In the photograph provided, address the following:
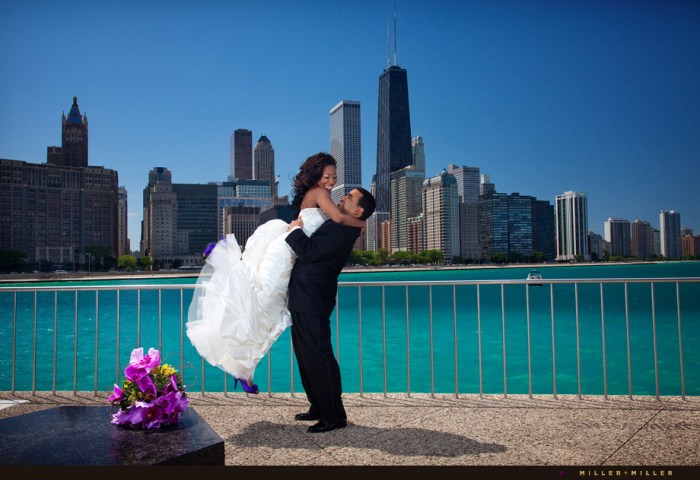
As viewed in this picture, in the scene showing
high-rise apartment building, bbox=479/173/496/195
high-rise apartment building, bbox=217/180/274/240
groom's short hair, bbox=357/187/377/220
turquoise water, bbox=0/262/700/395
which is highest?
high-rise apartment building, bbox=479/173/496/195

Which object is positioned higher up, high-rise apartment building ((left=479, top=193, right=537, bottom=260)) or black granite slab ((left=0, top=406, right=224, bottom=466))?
high-rise apartment building ((left=479, top=193, right=537, bottom=260))

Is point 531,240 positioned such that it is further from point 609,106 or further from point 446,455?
point 446,455

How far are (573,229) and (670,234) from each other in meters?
21.3

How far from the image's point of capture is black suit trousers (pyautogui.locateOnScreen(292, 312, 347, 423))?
2885 mm

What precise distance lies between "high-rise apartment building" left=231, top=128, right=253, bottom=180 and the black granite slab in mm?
139593

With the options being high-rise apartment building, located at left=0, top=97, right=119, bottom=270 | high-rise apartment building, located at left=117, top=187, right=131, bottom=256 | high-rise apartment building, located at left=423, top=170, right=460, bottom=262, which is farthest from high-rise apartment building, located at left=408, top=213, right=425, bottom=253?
high-rise apartment building, located at left=117, top=187, right=131, bottom=256

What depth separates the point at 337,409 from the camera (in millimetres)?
2977

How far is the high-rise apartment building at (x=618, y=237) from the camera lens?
305ft

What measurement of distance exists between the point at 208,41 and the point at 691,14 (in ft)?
11.2

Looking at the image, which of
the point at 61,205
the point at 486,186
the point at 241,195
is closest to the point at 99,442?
the point at 61,205

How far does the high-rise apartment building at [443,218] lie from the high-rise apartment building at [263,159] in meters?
44.3

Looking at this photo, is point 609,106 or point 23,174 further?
point 609,106

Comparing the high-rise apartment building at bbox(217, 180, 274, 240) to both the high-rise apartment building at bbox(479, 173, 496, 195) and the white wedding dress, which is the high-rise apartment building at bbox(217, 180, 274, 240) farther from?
the white wedding dress

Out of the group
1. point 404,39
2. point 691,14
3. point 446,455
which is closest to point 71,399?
point 446,455
